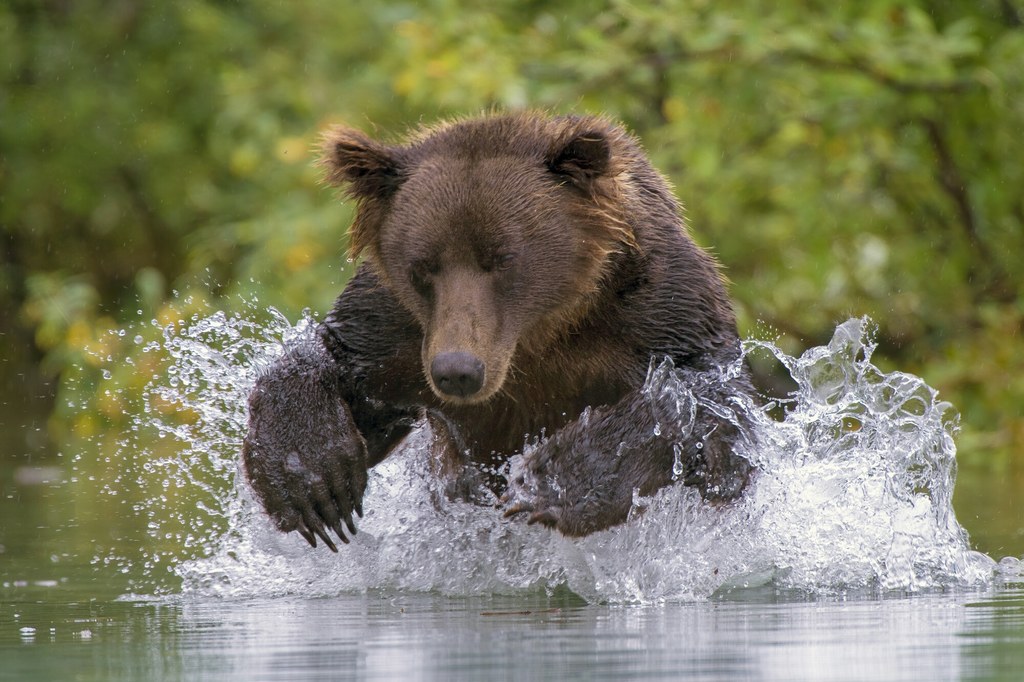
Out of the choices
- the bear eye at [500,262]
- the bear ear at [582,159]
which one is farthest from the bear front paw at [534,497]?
the bear ear at [582,159]

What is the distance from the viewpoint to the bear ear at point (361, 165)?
206 inches

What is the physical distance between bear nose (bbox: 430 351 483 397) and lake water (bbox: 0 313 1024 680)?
0.62 metres

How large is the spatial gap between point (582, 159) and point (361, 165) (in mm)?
704

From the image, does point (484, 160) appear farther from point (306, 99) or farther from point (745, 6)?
point (306, 99)

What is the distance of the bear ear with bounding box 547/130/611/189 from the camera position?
5.12 meters

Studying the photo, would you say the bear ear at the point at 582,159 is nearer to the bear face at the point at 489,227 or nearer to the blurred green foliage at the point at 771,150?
the bear face at the point at 489,227

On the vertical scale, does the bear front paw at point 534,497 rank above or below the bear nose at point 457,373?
below

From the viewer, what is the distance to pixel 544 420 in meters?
5.50

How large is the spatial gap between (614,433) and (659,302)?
1.69 feet

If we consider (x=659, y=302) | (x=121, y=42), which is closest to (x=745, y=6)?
(x=659, y=302)

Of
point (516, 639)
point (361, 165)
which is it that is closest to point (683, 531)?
point (516, 639)

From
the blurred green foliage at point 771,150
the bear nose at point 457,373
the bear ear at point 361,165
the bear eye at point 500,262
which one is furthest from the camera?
the blurred green foliage at point 771,150

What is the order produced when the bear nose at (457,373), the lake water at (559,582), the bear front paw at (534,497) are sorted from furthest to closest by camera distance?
the bear front paw at (534,497) → the bear nose at (457,373) → the lake water at (559,582)

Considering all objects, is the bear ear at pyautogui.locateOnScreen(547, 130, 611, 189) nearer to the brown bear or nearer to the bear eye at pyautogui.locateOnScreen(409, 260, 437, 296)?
the brown bear
